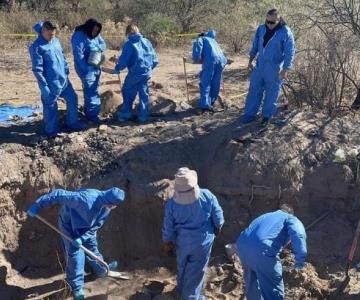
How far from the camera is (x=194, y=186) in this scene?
20.4 ft

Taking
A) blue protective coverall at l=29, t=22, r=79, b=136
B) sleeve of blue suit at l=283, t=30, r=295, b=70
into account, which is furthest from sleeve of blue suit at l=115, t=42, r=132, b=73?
sleeve of blue suit at l=283, t=30, r=295, b=70

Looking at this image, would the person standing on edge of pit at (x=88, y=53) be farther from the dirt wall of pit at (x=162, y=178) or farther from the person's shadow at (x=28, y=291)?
the person's shadow at (x=28, y=291)

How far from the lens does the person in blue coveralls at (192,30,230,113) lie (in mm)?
9258

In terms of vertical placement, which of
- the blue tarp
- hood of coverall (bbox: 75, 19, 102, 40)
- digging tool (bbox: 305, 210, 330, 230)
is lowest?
digging tool (bbox: 305, 210, 330, 230)

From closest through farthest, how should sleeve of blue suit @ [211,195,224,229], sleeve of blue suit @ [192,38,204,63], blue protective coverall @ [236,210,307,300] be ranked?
blue protective coverall @ [236,210,307,300] < sleeve of blue suit @ [211,195,224,229] < sleeve of blue suit @ [192,38,204,63]

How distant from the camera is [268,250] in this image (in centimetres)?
594

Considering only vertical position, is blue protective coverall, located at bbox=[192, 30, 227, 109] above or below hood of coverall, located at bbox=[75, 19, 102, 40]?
below

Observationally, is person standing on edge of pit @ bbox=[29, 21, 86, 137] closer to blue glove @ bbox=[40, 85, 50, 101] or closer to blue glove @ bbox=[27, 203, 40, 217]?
blue glove @ bbox=[40, 85, 50, 101]

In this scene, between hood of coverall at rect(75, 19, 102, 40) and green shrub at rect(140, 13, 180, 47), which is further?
green shrub at rect(140, 13, 180, 47)

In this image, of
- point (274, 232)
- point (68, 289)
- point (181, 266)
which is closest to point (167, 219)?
point (181, 266)

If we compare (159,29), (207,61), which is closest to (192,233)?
(207,61)

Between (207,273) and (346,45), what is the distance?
4110 mm

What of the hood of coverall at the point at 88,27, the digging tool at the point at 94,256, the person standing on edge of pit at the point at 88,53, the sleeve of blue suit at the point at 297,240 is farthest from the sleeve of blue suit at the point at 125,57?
the sleeve of blue suit at the point at 297,240

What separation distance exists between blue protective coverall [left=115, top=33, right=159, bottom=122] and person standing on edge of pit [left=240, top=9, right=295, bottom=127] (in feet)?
4.77
